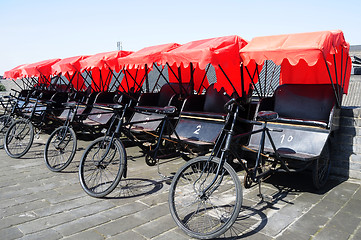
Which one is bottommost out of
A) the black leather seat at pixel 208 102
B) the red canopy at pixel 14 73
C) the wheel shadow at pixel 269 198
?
the wheel shadow at pixel 269 198

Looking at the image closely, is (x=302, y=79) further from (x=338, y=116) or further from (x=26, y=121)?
(x=26, y=121)

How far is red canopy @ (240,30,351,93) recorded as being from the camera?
4039 mm

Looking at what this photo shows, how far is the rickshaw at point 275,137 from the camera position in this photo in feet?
10.9

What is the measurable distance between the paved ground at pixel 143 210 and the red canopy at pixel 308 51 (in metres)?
1.75

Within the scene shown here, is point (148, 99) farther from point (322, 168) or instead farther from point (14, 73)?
point (14, 73)

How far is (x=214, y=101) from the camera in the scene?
6.31 meters

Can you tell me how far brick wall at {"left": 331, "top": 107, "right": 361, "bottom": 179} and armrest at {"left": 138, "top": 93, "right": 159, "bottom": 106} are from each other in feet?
14.0

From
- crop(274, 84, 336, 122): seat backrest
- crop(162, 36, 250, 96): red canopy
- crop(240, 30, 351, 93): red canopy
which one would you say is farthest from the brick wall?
crop(162, 36, 250, 96): red canopy

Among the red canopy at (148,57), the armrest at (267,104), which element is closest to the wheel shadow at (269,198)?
the armrest at (267,104)

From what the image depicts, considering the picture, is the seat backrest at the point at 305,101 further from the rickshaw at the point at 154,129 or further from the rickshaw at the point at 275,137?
the rickshaw at the point at 154,129

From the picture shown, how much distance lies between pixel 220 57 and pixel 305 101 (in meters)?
1.64

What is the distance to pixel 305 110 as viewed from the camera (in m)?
5.36

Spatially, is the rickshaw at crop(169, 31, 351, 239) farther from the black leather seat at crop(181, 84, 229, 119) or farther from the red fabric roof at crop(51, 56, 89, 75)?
the red fabric roof at crop(51, 56, 89, 75)

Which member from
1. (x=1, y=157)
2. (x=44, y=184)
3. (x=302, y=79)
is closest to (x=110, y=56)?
(x=1, y=157)
